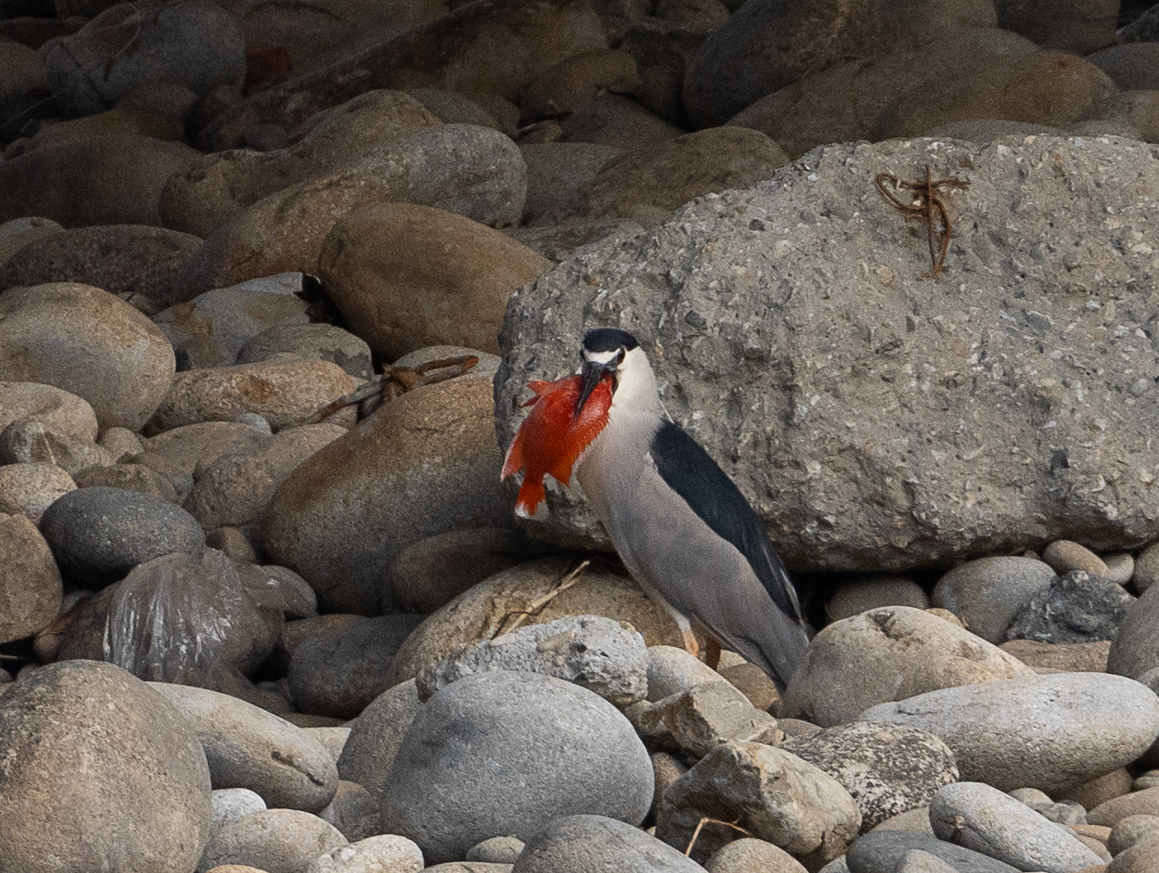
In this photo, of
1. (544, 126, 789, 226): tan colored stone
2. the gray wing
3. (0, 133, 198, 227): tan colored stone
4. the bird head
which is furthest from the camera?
(0, 133, 198, 227): tan colored stone

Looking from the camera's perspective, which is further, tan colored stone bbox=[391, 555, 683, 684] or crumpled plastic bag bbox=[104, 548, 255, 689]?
crumpled plastic bag bbox=[104, 548, 255, 689]

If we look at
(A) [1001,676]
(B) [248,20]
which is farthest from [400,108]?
(A) [1001,676]

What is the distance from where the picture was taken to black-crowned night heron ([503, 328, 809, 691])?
411cm

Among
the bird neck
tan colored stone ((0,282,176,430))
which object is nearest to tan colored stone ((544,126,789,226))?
tan colored stone ((0,282,176,430))

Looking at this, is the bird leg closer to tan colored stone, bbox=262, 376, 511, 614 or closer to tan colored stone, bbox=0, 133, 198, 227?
tan colored stone, bbox=262, 376, 511, 614

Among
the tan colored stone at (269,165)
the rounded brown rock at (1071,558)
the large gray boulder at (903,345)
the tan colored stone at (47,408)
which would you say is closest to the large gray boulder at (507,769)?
the large gray boulder at (903,345)

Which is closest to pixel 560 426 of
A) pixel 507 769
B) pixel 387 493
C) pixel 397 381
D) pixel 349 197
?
pixel 507 769

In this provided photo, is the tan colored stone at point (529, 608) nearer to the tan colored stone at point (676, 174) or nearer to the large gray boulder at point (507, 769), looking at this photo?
the large gray boulder at point (507, 769)

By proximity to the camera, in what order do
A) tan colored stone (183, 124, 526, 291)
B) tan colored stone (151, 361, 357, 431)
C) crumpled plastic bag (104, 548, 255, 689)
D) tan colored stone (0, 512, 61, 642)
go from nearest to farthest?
1. crumpled plastic bag (104, 548, 255, 689)
2. tan colored stone (0, 512, 61, 642)
3. tan colored stone (151, 361, 357, 431)
4. tan colored stone (183, 124, 526, 291)

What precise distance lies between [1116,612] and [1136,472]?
1.71 ft

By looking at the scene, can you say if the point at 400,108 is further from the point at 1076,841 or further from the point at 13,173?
the point at 1076,841

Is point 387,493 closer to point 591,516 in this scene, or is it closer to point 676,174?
point 591,516

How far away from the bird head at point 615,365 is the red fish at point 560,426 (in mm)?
27

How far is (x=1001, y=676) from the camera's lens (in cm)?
353
